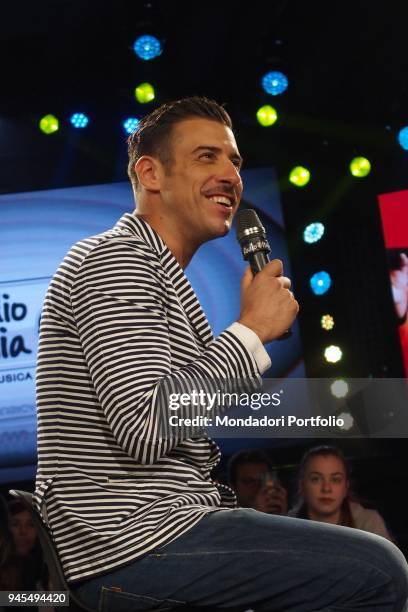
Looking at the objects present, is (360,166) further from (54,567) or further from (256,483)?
(54,567)

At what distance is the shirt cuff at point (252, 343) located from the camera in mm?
1137

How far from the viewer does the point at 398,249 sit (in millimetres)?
4117

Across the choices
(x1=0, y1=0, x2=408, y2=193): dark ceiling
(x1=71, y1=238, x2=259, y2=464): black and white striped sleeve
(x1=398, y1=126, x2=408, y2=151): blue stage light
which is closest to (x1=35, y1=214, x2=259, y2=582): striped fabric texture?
(x1=71, y1=238, x2=259, y2=464): black and white striped sleeve

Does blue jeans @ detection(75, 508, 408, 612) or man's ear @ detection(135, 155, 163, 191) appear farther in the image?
man's ear @ detection(135, 155, 163, 191)

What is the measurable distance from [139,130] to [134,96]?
3.10 metres

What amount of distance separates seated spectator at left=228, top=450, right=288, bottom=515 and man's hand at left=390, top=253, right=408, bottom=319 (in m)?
1.11

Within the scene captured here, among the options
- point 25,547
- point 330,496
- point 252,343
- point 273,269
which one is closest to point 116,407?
point 252,343

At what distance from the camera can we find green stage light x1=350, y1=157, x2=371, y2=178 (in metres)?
4.46

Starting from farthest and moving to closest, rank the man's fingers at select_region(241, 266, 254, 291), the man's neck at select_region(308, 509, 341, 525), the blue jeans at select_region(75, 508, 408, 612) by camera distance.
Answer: the man's neck at select_region(308, 509, 341, 525)
the man's fingers at select_region(241, 266, 254, 291)
the blue jeans at select_region(75, 508, 408, 612)

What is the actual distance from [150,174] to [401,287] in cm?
288

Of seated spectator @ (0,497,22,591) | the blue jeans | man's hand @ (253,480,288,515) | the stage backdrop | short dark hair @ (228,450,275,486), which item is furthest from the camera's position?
the stage backdrop

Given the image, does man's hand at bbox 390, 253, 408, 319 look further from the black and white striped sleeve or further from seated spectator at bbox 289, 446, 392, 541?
the black and white striped sleeve

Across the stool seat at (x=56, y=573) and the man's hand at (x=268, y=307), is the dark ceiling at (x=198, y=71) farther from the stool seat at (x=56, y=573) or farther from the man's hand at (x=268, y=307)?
the stool seat at (x=56, y=573)

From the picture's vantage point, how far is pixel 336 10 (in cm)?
400
